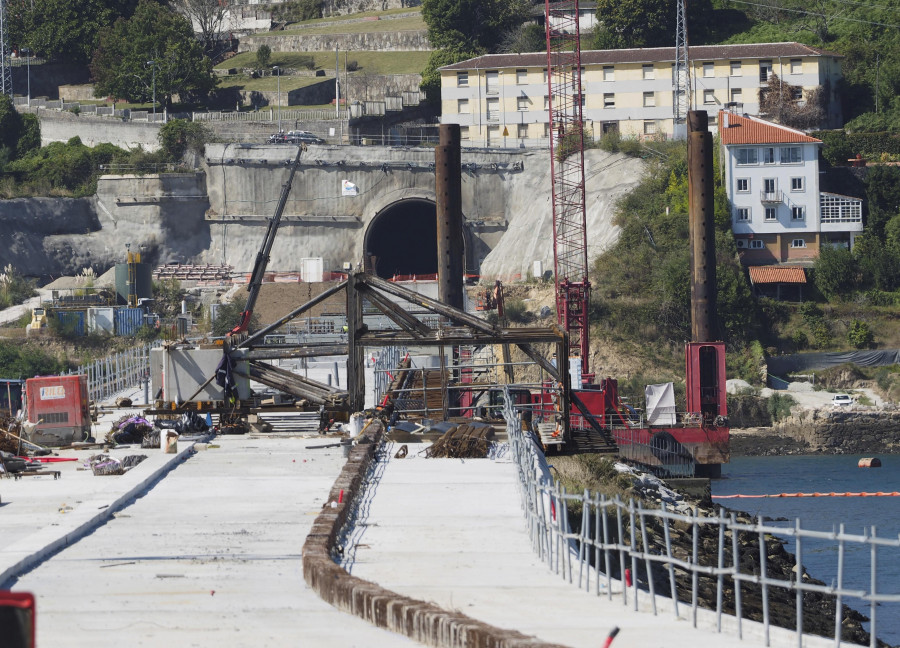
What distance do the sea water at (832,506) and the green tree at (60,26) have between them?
65.6 metres

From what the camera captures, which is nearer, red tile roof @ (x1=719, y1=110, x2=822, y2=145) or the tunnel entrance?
red tile roof @ (x1=719, y1=110, x2=822, y2=145)

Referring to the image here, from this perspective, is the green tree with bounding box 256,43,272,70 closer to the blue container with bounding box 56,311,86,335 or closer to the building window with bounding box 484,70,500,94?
the building window with bounding box 484,70,500,94

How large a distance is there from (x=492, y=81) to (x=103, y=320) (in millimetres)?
28910

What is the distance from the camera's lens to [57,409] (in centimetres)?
3033

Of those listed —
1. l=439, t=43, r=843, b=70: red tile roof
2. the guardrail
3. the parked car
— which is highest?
l=439, t=43, r=843, b=70: red tile roof

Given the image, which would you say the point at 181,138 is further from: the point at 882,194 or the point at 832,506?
the point at 832,506

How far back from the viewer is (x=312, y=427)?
109 ft

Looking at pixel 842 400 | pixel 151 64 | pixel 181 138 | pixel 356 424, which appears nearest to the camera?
pixel 356 424

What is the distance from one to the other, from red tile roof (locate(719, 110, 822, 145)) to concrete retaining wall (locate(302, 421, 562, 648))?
61.3 metres

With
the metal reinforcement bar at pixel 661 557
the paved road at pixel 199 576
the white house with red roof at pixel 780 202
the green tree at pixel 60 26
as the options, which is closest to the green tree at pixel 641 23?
the white house with red roof at pixel 780 202

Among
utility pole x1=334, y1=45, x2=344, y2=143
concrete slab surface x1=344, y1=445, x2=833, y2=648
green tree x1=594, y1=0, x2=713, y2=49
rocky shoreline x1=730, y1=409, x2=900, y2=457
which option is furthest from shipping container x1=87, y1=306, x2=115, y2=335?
concrete slab surface x1=344, y1=445, x2=833, y2=648

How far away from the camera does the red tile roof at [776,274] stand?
73812mm

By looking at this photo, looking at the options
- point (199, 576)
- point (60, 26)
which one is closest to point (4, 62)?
point (60, 26)

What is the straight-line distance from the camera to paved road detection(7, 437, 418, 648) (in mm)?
13508
